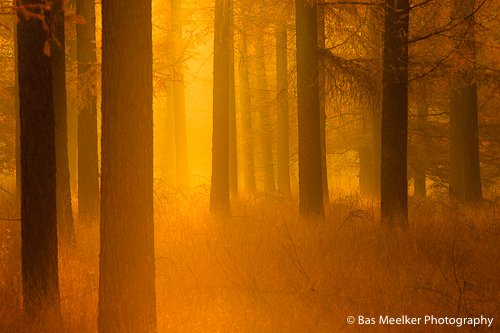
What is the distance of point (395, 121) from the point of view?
7.83 m

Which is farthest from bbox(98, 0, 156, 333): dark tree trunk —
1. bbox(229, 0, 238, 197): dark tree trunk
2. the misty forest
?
bbox(229, 0, 238, 197): dark tree trunk

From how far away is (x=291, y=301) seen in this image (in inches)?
203

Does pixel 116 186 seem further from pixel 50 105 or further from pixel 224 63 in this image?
pixel 224 63

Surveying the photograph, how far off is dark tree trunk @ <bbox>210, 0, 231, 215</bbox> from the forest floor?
1.85 m

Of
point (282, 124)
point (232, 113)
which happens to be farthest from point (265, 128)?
point (232, 113)

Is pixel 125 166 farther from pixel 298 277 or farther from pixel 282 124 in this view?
pixel 282 124

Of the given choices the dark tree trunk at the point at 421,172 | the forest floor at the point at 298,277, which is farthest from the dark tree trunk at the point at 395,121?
the dark tree trunk at the point at 421,172

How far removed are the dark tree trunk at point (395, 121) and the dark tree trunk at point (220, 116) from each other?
424cm

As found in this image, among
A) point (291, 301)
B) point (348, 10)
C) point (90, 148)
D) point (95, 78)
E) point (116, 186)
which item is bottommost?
point (291, 301)

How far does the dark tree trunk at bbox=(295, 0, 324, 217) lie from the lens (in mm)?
9555

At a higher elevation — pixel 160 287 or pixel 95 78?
pixel 95 78

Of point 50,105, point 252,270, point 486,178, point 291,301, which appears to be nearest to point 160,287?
point 252,270

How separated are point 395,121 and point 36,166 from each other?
6.28 meters

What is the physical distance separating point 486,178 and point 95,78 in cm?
1983
